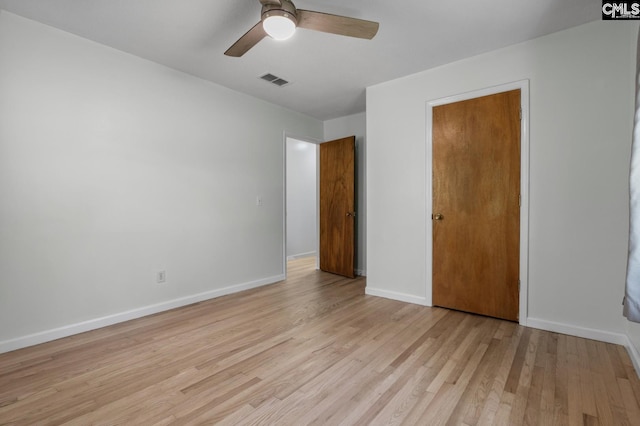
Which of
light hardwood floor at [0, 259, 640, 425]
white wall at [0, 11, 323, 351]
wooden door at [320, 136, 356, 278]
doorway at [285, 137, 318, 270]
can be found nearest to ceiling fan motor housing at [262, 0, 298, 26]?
white wall at [0, 11, 323, 351]

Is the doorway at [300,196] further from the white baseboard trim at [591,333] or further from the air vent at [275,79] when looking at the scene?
the white baseboard trim at [591,333]

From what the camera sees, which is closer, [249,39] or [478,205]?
[249,39]

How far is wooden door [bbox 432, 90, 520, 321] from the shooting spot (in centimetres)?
262

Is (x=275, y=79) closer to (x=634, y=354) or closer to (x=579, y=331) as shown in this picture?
(x=579, y=331)

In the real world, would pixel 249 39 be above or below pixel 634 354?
above

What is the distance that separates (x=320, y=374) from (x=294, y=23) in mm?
2186

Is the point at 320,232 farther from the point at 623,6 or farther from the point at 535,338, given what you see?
the point at 623,6

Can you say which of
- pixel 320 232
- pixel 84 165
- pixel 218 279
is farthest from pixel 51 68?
pixel 320 232

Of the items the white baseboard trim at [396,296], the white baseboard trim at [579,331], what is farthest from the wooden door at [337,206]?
the white baseboard trim at [579,331]

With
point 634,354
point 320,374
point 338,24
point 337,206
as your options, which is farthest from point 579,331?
point 337,206

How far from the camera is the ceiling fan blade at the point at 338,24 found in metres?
1.79

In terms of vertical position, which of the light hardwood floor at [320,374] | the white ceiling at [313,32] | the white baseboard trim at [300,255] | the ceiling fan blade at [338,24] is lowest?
the light hardwood floor at [320,374]

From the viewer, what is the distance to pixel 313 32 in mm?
2365

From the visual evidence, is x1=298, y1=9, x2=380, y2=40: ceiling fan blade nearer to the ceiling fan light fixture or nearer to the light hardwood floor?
the ceiling fan light fixture
